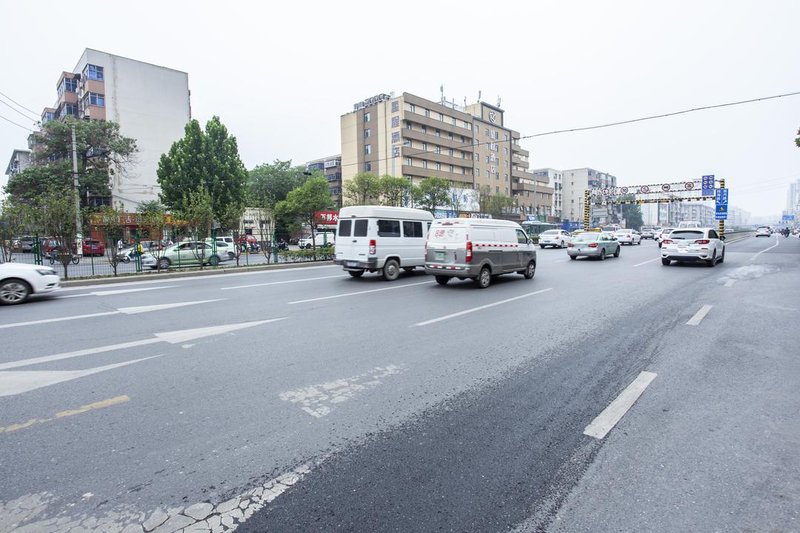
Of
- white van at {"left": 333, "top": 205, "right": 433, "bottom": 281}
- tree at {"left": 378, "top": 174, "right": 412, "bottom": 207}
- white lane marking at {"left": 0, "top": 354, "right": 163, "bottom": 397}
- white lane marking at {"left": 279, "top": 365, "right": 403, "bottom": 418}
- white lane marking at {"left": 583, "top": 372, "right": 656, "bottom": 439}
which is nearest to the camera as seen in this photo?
white lane marking at {"left": 583, "top": 372, "right": 656, "bottom": 439}

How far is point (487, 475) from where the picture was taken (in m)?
2.84

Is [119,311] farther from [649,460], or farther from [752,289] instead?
[752,289]

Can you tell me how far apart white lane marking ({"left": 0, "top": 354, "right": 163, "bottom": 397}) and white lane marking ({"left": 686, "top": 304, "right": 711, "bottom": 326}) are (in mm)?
8775

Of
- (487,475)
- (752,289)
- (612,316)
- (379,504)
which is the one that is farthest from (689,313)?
(379,504)

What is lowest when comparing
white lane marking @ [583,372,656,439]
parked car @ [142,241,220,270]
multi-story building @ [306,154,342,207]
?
white lane marking @ [583,372,656,439]

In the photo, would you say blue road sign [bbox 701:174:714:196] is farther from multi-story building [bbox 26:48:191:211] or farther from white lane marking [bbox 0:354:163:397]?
multi-story building [bbox 26:48:191:211]

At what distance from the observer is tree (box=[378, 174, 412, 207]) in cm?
4300

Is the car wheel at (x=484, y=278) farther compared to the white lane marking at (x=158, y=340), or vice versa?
the car wheel at (x=484, y=278)

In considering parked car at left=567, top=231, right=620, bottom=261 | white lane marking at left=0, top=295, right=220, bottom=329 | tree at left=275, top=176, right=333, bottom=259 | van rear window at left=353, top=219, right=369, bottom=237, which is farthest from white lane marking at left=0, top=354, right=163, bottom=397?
tree at left=275, top=176, right=333, bottom=259

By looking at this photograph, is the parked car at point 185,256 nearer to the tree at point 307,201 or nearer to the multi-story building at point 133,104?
the tree at point 307,201

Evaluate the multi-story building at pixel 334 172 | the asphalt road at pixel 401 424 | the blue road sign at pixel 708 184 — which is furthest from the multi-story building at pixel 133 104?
the blue road sign at pixel 708 184

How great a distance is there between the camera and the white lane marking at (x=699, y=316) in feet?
24.2

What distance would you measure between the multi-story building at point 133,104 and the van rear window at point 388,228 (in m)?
41.3

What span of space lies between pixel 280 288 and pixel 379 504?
34.8 feet
